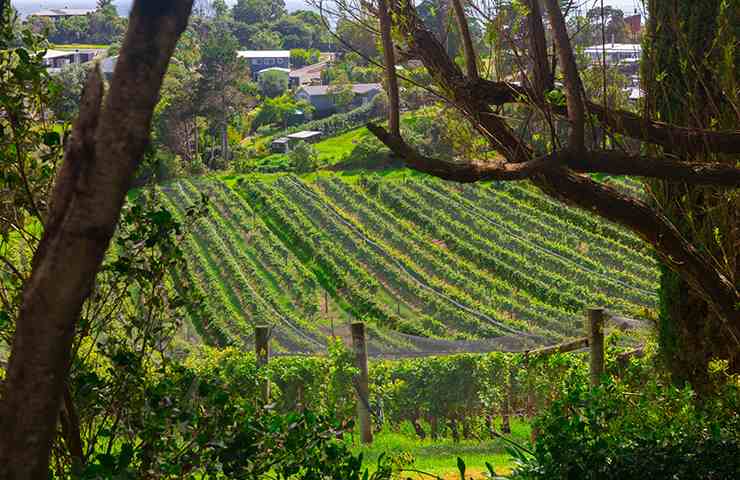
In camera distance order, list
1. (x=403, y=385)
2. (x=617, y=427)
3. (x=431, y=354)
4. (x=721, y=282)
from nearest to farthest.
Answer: (x=617, y=427)
(x=721, y=282)
(x=403, y=385)
(x=431, y=354)

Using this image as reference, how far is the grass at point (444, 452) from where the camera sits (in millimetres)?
5395

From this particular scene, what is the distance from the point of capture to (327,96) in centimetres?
5134

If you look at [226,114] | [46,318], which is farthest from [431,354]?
[226,114]

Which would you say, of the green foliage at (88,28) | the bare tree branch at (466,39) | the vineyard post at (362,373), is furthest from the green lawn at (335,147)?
the bare tree branch at (466,39)

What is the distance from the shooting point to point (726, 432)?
11.6ft

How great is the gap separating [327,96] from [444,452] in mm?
45399

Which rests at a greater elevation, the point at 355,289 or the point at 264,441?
the point at 264,441

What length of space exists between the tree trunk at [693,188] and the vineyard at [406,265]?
24.6 ft

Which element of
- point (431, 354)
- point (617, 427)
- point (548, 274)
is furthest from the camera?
point (548, 274)

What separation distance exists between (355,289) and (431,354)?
881 centimetres

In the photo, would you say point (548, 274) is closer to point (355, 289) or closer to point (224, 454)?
point (355, 289)

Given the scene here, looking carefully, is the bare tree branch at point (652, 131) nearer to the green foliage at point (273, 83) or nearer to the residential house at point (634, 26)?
the residential house at point (634, 26)

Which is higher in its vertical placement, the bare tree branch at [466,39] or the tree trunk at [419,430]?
the bare tree branch at [466,39]

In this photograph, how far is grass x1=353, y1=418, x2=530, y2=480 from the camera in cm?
539
